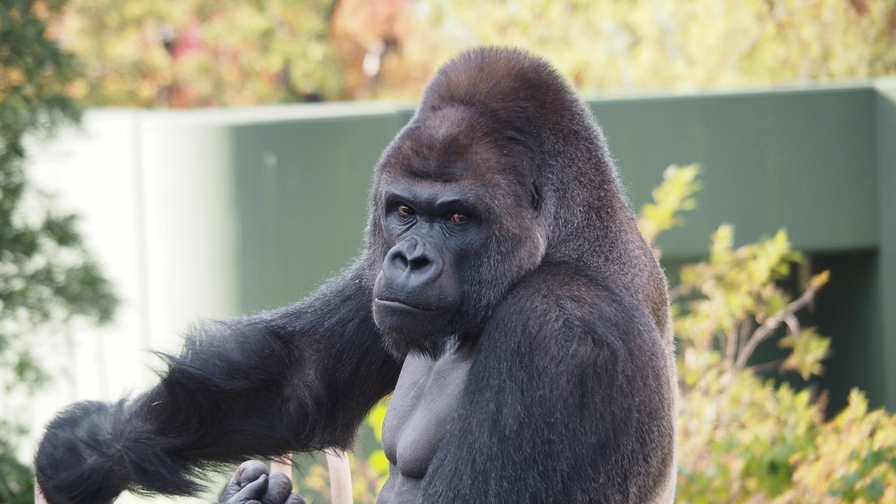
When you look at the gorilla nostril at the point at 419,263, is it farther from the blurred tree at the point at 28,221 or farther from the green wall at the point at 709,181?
the green wall at the point at 709,181

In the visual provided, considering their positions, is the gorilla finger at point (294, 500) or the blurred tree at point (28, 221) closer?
the gorilla finger at point (294, 500)

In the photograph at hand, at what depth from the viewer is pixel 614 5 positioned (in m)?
12.7

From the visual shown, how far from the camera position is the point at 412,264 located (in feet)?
9.52

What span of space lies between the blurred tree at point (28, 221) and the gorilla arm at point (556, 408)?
13.1 ft

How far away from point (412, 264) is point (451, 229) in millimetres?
166

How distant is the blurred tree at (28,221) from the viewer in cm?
609

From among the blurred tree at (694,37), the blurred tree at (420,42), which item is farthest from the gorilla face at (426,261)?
the blurred tree at (694,37)

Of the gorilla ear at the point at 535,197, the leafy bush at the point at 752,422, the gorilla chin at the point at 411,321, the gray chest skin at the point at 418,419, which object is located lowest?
the leafy bush at the point at 752,422

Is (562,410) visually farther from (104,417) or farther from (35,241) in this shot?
(35,241)

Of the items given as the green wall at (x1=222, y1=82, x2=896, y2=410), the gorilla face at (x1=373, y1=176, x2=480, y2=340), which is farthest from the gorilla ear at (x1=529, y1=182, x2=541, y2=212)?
the green wall at (x1=222, y1=82, x2=896, y2=410)

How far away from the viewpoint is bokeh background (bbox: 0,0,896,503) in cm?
596

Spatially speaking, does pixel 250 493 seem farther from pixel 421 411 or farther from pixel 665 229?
pixel 665 229

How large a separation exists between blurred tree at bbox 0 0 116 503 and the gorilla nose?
3.86 meters

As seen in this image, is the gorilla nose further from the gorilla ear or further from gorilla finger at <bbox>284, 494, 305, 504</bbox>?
gorilla finger at <bbox>284, 494, 305, 504</bbox>
